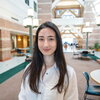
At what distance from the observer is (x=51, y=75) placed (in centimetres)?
93

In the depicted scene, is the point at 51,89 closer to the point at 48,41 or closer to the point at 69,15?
the point at 48,41

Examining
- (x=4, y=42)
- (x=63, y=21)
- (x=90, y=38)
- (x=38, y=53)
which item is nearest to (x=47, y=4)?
(x=63, y=21)

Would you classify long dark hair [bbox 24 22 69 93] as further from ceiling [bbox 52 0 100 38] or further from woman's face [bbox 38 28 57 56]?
ceiling [bbox 52 0 100 38]

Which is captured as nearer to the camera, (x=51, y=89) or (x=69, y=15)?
(x=51, y=89)

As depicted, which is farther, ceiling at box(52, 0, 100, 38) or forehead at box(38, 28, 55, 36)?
ceiling at box(52, 0, 100, 38)

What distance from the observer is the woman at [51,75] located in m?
0.92

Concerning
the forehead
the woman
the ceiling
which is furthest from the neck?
the ceiling

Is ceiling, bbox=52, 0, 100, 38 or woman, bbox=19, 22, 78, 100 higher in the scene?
ceiling, bbox=52, 0, 100, 38

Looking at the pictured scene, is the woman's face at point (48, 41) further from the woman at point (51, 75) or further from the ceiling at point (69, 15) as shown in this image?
the ceiling at point (69, 15)

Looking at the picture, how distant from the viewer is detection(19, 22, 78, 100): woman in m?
0.92

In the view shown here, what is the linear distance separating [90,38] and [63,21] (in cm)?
406

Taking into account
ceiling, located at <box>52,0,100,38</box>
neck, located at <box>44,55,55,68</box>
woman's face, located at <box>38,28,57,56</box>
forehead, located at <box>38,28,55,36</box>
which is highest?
ceiling, located at <box>52,0,100,38</box>

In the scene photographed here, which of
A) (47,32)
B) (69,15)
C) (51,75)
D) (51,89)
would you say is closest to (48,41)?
(47,32)

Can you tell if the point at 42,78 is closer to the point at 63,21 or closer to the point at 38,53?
the point at 38,53
